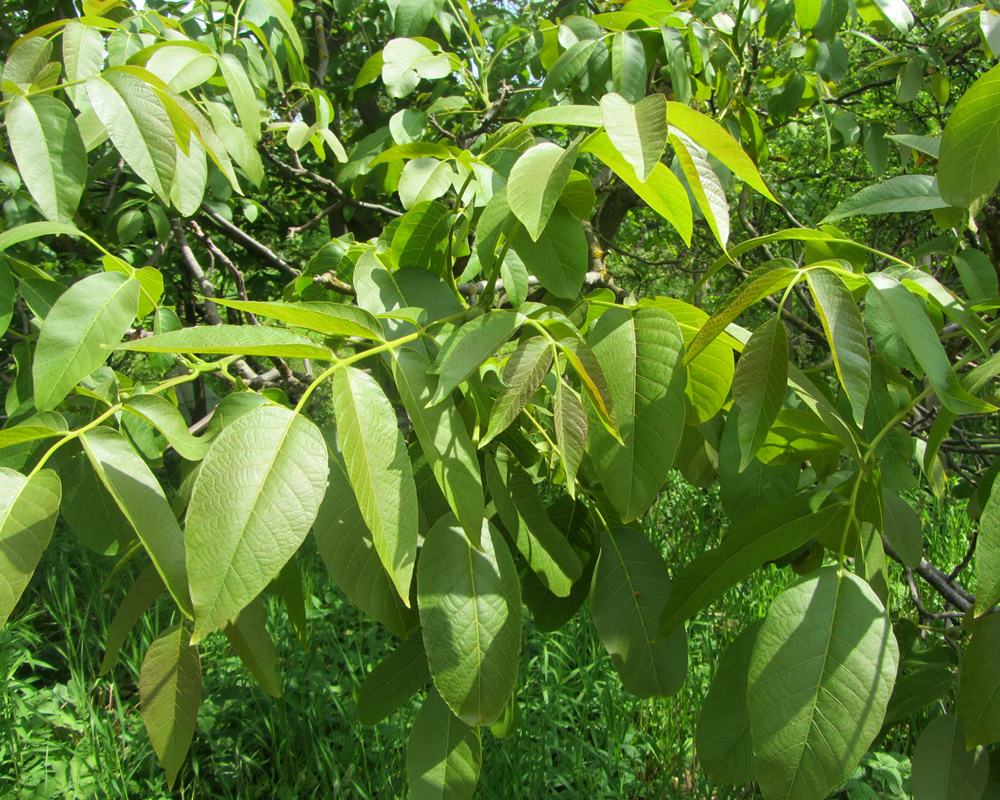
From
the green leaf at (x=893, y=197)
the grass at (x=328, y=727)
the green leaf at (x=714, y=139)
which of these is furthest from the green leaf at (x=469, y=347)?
the grass at (x=328, y=727)

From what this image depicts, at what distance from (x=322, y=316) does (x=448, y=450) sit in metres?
0.15

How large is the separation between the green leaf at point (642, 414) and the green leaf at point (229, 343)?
264 mm

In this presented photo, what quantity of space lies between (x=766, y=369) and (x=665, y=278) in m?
4.49

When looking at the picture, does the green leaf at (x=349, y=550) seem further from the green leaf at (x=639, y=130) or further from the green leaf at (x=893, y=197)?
the green leaf at (x=893, y=197)

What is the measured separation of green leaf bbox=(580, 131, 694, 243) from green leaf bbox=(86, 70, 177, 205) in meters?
0.45

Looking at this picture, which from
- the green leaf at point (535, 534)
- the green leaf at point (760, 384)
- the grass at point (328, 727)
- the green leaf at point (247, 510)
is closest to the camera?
the green leaf at point (247, 510)

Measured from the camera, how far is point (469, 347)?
0.57m

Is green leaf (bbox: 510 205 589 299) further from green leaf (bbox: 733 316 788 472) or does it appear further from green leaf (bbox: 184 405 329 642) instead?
green leaf (bbox: 184 405 329 642)

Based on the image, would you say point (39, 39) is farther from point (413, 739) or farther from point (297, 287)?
point (413, 739)

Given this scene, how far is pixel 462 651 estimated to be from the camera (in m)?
0.57

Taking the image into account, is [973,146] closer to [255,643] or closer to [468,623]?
[468,623]

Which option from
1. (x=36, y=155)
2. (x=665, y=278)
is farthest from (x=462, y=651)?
(x=665, y=278)

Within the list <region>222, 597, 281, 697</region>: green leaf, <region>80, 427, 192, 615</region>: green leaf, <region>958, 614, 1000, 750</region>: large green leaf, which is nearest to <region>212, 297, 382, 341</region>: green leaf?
<region>80, 427, 192, 615</region>: green leaf

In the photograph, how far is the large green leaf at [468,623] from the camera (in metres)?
0.57
